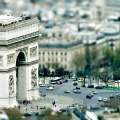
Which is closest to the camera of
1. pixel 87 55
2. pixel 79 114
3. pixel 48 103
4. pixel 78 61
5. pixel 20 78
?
pixel 79 114

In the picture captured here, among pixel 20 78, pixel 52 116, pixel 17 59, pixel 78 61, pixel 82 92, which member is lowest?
pixel 52 116

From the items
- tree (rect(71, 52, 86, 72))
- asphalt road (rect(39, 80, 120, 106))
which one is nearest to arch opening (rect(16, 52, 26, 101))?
asphalt road (rect(39, 80, 120, 106))

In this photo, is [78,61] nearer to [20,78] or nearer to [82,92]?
[82,92]

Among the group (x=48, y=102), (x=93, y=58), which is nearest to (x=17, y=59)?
(x=48, y=102)

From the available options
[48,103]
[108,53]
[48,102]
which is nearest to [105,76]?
[48,102]

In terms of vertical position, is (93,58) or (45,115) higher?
(93,58)

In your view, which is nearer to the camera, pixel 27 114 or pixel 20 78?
pixel 27 114

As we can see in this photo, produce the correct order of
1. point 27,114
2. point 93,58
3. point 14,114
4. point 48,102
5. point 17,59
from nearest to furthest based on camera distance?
point 14,114 < point 27,114 < point 48,102 < point 17,59 < point 93,58

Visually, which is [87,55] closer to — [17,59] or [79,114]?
[17,59]

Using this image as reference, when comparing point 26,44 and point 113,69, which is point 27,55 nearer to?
point 26,44
